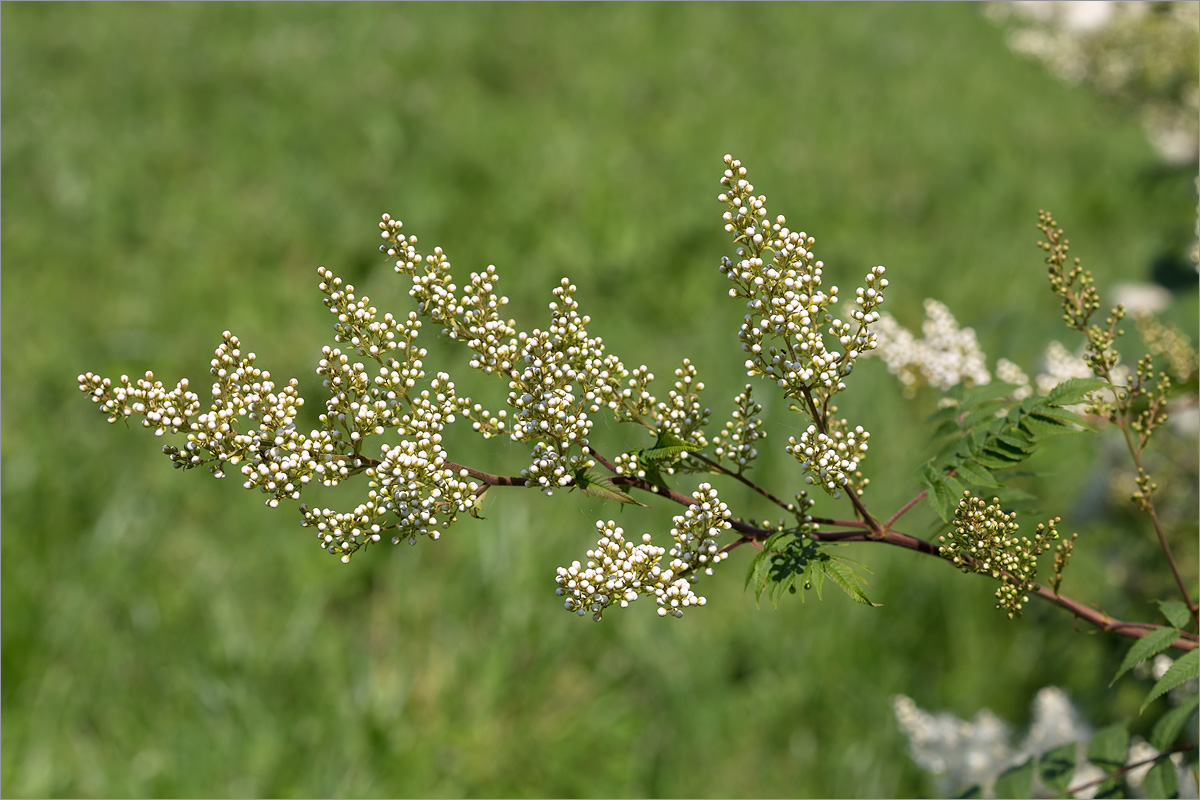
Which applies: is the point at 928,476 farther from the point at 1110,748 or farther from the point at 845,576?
the point at 1110,748

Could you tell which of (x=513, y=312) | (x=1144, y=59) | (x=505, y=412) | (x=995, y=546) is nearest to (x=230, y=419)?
(x=505, y=412)

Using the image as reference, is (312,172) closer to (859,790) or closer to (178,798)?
(178,798)

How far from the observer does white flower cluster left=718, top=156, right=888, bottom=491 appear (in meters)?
1.70

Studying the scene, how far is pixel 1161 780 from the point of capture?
7.67 feet

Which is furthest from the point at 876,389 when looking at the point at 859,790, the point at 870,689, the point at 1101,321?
the point at 859,790

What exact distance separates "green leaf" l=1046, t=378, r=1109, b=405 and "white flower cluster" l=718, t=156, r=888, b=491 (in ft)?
2.01

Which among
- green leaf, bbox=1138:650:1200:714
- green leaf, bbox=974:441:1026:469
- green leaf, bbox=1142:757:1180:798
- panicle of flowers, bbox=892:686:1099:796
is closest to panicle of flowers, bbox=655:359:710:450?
green leaf, bbox=974:441:1026:469

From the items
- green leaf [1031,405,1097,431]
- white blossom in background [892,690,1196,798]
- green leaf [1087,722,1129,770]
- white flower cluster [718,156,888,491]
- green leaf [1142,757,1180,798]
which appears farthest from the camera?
white blossom in background [892,690,1196,798]

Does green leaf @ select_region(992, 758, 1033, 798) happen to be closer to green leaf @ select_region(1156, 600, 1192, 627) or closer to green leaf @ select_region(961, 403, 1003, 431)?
green leaf @ select_region(1156, 600, 1192, 627)

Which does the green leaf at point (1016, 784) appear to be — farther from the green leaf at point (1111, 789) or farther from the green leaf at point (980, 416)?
the green leaf at point (980, 416)

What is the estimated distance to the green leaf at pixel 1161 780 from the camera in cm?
230

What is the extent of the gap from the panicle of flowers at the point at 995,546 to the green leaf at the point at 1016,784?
102cm

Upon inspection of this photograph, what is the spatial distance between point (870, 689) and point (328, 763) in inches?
116

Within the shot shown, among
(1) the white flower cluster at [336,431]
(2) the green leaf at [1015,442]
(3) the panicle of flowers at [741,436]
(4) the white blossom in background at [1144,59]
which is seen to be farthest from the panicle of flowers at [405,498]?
(4) the white blossom in background at [1144,59]
